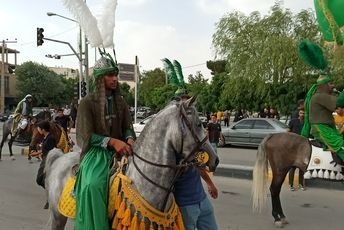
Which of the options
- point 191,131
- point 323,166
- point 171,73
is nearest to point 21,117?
point 323,166

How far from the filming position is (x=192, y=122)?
3.62 m

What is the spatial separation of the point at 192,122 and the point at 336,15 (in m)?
6.48

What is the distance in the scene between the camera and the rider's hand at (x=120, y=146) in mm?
3994

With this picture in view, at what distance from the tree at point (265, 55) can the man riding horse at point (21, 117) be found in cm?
1625

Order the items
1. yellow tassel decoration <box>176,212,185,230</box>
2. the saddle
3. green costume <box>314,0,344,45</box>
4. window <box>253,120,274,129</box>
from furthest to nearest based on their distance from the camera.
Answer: window <box>253,120,274,129</box> → green costume <box>314,0,344,45</box> → the saddle → yellow tassel decoration <box>176,212,185,230</box>

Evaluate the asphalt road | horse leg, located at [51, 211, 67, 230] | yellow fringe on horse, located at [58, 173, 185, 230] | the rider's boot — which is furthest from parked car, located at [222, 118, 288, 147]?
yellow fringe on horse, located at [58, 173, 185, 230]

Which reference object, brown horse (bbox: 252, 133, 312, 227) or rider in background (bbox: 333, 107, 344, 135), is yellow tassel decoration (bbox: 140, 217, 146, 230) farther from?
rider in background (bbox: 333, 107, 344, 135)

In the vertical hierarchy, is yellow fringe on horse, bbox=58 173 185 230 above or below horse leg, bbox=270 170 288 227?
above

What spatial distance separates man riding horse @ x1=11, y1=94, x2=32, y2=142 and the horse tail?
9742 millimetres

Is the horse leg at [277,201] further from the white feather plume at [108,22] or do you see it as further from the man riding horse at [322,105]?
the white feather plume at [108,22]

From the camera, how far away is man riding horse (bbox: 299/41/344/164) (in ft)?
26.1

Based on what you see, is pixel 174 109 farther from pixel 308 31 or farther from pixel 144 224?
pixel 308 31

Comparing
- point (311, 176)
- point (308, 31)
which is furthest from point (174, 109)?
point (308, 31)

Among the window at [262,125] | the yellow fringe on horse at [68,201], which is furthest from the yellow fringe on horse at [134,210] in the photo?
the window at [262,125]
